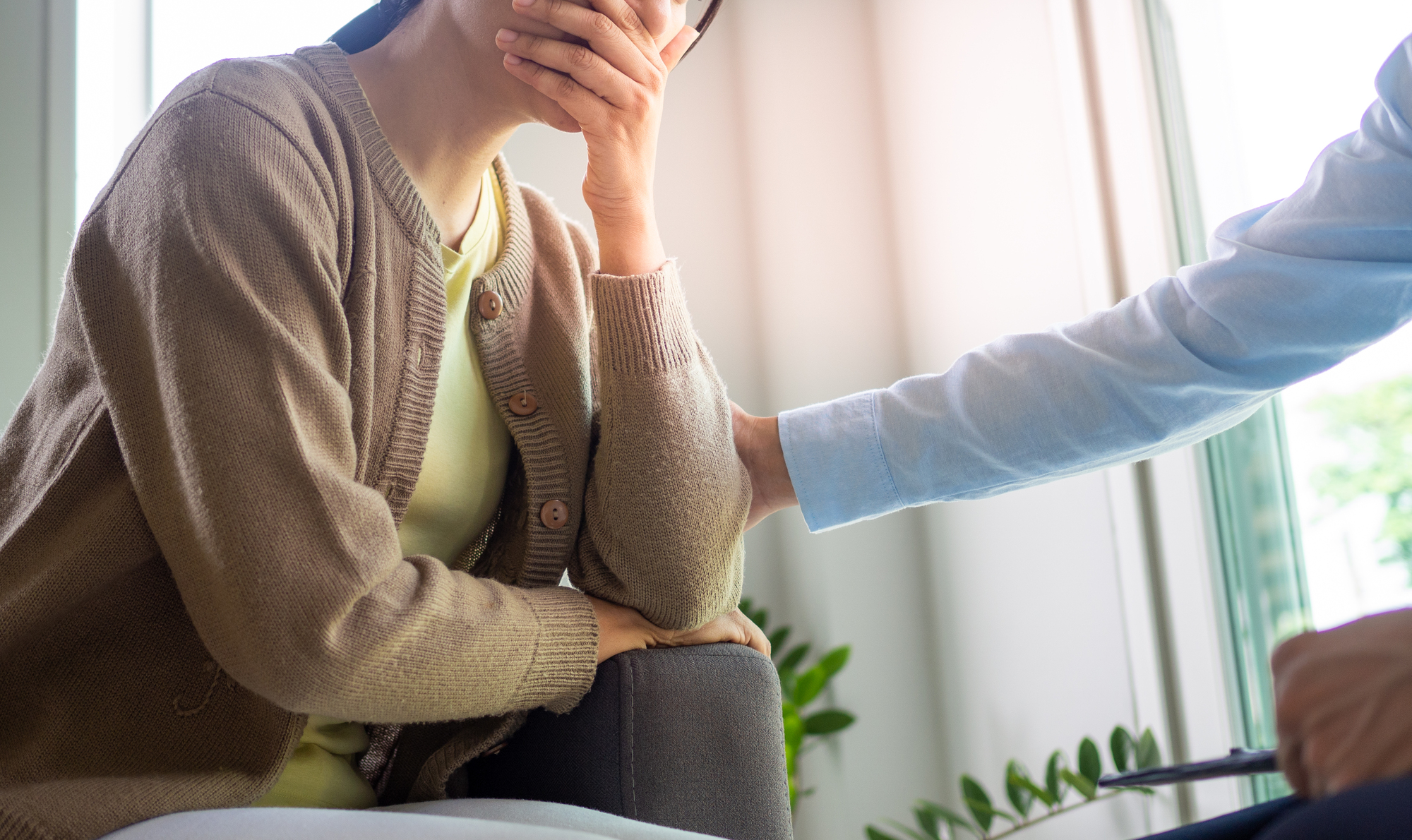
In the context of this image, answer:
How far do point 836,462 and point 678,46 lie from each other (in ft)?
1.52

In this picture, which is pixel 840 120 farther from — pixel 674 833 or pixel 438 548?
pixel 674 833

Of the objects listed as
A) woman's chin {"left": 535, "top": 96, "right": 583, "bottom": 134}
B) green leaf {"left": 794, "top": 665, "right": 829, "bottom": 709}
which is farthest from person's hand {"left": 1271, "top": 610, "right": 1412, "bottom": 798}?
green leaf {"left": 794, "top": 665, "right": 829, "bottom": 709}

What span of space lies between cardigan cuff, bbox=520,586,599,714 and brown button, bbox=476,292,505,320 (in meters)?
0.27

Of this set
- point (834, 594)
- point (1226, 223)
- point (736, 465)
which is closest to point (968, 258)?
point (834, 594)

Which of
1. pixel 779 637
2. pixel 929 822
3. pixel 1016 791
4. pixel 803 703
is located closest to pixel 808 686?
pixel 803 703

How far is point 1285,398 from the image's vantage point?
147cm

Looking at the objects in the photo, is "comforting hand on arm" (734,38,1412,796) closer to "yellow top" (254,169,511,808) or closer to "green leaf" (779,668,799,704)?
"yellow top" (254,169,511,808)

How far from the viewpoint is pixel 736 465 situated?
93 centimetres

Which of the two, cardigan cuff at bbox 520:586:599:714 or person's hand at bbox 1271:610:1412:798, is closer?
person's hand at bbox 1271:610:1412:798

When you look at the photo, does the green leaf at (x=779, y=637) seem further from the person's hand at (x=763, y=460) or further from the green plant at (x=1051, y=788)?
the person's hand at (x=763, y=460)

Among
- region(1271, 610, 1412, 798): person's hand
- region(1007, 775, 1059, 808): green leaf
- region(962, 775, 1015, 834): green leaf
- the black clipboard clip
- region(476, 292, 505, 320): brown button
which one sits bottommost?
region(962, 775, 1015, 834): green leaf

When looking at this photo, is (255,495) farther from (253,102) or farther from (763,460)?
(763,460)

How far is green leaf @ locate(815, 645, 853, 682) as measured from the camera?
209 cm

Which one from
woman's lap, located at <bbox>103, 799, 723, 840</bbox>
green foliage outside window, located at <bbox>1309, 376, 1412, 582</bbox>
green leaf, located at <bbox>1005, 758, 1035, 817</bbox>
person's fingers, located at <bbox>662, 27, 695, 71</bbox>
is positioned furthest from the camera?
green leaf, located at <bbox>1005, 758, 1035, 817</bbox>
